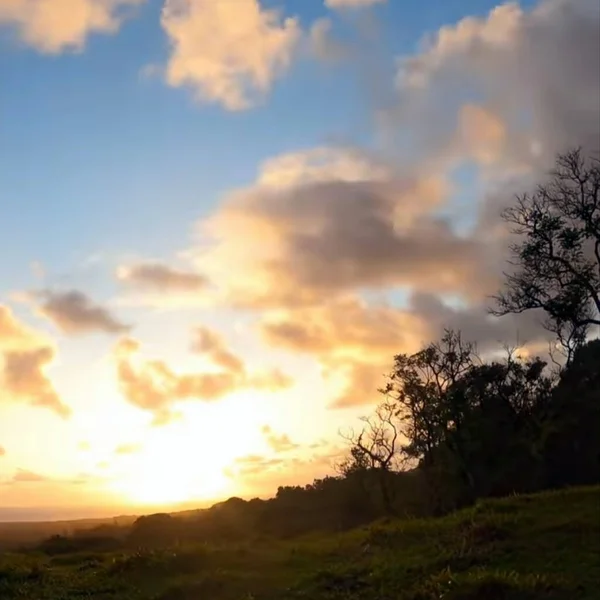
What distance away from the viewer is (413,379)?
173ft

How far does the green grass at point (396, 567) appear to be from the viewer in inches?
737

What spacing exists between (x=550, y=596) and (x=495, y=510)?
11.2 meters

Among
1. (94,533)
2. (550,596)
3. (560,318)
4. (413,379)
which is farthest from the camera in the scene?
(413,379)

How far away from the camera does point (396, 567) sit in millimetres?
21766

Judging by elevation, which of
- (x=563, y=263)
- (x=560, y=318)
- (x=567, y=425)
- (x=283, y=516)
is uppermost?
(x=563, y=263)

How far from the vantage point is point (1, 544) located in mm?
50250

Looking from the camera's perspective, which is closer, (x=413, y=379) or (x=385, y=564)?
(x=385, y=564)

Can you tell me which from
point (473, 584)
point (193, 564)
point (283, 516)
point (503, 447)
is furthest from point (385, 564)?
point (283, 516)

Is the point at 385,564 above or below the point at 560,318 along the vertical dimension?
below

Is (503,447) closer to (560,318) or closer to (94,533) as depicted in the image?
(560,318)

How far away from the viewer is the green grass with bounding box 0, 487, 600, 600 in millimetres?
18720

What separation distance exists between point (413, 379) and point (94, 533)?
75.5ft

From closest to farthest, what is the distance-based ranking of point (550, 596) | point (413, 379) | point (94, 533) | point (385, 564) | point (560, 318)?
1. point (550, 596)
2. point (385, 564)
3. point (560, 318)
4. point (94, 533)
5. point (413, 379)

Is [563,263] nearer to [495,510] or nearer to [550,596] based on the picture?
[495,510]
